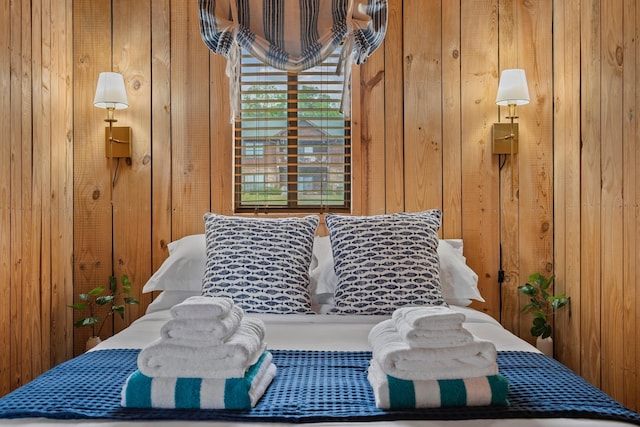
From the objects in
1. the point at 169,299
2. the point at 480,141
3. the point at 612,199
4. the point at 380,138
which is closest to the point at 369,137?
the point at 380,138

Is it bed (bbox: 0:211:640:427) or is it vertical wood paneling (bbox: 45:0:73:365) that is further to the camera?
vertical wood paneling (bbox: 45:0:73:365)

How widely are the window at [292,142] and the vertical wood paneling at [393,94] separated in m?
0.21

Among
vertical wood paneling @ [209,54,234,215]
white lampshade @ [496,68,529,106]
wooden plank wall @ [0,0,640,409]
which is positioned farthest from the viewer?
vertical wood paneling @ [209,54,234,215]

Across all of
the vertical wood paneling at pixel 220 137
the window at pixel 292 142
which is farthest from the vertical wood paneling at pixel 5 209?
the window at pixel 292 142

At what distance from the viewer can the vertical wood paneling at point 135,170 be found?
10.1 ft

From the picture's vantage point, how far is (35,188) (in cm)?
271

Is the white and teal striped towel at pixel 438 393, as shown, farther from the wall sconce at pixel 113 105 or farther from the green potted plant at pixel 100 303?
the wall sconce at pixel 113 105

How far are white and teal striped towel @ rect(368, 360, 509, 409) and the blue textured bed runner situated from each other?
0.06 ft

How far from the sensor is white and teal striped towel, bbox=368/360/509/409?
1289mm

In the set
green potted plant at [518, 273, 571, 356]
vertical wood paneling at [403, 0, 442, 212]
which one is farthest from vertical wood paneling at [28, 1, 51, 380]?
green potted plant at [518, 273, 571, 356]

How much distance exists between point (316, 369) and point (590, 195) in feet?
5.44

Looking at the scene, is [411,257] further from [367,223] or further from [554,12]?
[554,12]

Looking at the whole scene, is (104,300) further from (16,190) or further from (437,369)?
(437,369)

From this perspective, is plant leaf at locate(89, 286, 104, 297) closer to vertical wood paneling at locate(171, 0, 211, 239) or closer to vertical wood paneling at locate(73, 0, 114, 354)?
vertical wood paneling at locate(73, 0, 114, 354)
